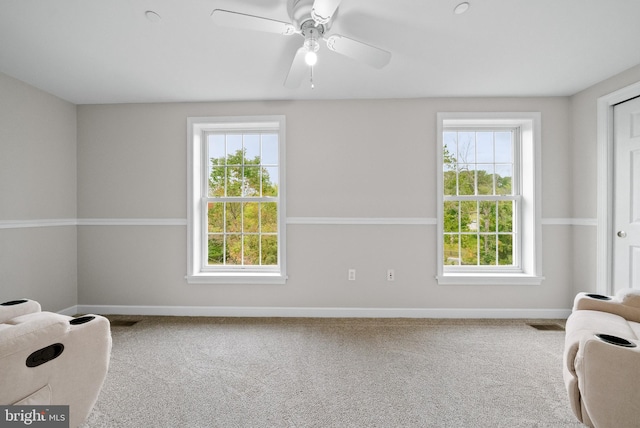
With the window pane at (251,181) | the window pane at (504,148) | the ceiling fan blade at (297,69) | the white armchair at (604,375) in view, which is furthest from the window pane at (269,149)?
the white armchair at (604,375)

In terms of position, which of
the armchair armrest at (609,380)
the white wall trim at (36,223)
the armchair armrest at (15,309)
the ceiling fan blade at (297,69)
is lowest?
the armchair armrest at (609,380)

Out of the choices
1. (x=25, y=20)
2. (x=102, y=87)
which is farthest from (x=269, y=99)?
(x=25, y=20)

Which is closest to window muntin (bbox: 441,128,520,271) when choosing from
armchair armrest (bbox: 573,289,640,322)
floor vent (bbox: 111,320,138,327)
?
armchair armrest (bbox: 573,289,640,322)

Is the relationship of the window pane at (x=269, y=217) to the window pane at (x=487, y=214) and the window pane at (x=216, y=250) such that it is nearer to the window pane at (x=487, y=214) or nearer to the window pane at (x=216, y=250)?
the window pane at (x=216, y=250)

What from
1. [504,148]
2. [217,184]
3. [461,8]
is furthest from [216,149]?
[504,148]

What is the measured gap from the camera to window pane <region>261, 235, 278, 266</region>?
3.13m

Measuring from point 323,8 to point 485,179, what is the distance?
2584 millimetres

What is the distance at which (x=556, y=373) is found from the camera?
1.91 metres

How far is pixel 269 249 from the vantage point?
3139 millimetres

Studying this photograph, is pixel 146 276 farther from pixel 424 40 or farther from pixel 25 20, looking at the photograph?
pixel 424 40

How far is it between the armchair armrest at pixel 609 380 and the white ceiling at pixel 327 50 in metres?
1.88

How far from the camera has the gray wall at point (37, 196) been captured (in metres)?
2.42

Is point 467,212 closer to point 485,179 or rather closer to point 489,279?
point 485,179

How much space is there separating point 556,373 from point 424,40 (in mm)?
2484
